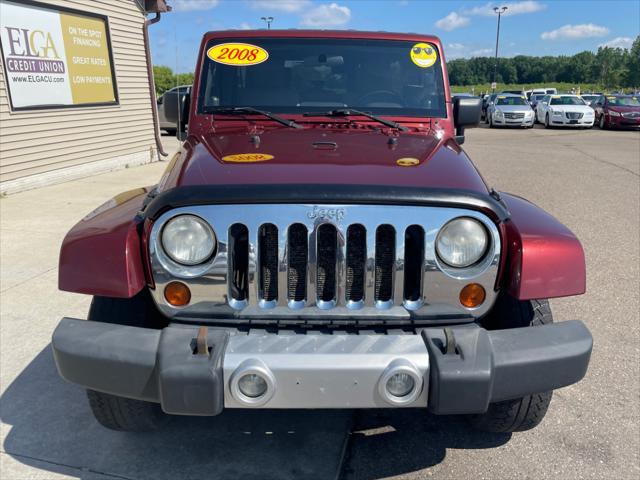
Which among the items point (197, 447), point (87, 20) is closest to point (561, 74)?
point (87, 20)

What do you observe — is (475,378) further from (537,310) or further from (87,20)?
(87,20)

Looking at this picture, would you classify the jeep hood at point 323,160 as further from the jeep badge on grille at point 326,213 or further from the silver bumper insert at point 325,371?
the silver bumper insert at point 325,371

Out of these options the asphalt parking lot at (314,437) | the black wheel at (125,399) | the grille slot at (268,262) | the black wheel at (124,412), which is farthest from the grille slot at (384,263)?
the black wheel at (124,412)

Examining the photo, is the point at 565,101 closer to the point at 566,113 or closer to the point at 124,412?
the point at 566,113

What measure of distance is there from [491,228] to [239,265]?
97 cm

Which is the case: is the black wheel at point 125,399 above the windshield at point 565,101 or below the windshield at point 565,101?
below

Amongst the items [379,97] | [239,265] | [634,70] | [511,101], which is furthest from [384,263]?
[634,70]

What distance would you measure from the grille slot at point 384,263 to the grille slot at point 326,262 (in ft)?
0.55

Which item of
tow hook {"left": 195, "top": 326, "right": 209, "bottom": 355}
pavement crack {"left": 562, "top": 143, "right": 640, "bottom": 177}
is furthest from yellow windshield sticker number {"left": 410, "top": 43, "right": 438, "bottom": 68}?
pavement crack {"left": 562, "top": 143, "right": 640, "bottom": 177}

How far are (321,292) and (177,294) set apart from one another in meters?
0.56

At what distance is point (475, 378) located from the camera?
196 centimetres

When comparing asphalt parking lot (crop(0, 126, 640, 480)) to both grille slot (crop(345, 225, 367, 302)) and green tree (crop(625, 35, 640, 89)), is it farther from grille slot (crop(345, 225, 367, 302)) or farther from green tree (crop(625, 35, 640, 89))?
green tree (crop(625, 35, 640, 89))

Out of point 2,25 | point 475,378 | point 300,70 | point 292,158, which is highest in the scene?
point 2,25

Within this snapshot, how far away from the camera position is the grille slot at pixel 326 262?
85.8 inches
